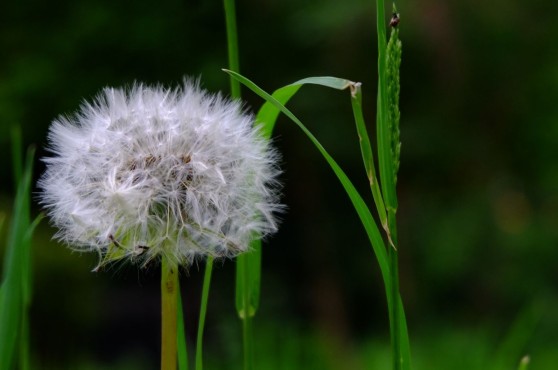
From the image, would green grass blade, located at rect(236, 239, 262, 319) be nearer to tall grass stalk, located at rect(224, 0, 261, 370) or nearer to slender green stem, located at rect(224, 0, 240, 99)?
tall grass stalk, located at rect(224, 0, 261, 370)

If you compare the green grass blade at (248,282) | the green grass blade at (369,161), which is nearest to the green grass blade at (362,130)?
the green grass blade at (369,161)

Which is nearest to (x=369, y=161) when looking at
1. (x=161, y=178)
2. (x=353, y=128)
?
(x=161, y=178)

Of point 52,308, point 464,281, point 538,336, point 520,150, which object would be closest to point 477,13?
point 520,150

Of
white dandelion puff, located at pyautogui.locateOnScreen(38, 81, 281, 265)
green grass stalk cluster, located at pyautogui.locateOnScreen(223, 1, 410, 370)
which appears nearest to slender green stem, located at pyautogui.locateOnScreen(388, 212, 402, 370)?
green grass stalk cluster, located at pyautogui.locateOnScreen(223, 1, 410, 370)

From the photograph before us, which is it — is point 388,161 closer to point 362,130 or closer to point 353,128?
point 362,130

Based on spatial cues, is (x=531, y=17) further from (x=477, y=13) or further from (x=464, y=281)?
(x=464, y=281)

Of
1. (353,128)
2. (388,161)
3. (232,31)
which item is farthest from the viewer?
(353,128)

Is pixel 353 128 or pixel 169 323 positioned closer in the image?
pixel 169 323
